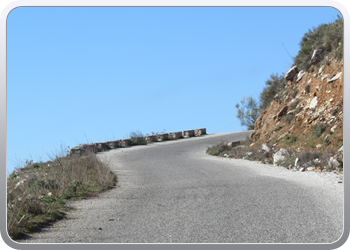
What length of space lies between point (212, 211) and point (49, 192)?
4.69 metres

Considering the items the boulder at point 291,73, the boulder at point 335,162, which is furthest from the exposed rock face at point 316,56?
the boulder at point 335,162

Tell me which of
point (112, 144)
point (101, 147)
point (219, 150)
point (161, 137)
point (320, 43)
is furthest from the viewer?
point (161, 137)

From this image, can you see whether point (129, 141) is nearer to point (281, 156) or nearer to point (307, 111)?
point (307, 111)

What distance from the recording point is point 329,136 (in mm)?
14055

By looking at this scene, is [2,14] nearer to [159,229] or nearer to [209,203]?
[159,229]

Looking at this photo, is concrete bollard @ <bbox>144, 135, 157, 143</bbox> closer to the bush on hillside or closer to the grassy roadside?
the bush on hillside

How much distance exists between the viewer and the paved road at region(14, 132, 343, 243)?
201 inches

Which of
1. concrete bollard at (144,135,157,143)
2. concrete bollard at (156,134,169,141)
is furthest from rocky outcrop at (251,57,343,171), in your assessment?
concrete bollard at (156,134,169,141)

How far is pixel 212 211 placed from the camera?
6.80 metres

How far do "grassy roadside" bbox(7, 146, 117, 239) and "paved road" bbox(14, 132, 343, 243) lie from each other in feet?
1.03

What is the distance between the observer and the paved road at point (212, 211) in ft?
16.8

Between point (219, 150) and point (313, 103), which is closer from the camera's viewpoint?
point (313, 103)

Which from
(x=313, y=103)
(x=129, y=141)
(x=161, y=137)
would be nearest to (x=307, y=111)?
(x=313, y=103)
